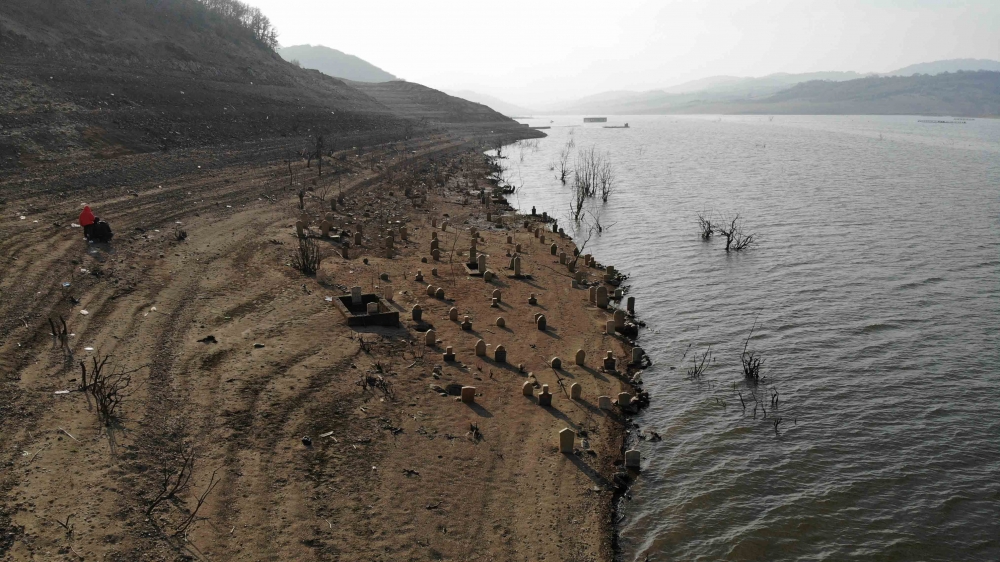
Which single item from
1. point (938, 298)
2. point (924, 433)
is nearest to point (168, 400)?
point (924, 433)

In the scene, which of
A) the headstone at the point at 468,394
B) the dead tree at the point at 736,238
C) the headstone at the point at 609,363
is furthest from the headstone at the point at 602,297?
the dead tree at the point at 736,238

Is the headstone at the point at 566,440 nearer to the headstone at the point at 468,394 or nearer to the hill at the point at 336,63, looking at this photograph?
the headstone at the point at 468,394

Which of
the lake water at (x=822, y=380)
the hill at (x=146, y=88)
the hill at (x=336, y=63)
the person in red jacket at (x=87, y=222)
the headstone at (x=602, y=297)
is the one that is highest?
the hill at (x=336, y=63)

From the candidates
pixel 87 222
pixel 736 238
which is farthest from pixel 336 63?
pixel 87 222

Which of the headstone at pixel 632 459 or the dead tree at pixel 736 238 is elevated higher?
the dead tree at pixel 736 238

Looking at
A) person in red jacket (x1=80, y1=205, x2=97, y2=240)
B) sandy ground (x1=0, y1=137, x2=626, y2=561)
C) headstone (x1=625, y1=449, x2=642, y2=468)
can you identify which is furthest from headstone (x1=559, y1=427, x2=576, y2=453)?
person in red jacket (x1=80, y1=205, x2=97, y2=240)

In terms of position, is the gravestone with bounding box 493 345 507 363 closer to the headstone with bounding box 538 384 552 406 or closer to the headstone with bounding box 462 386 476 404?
the headstone with bounding box 538 384 552 406
